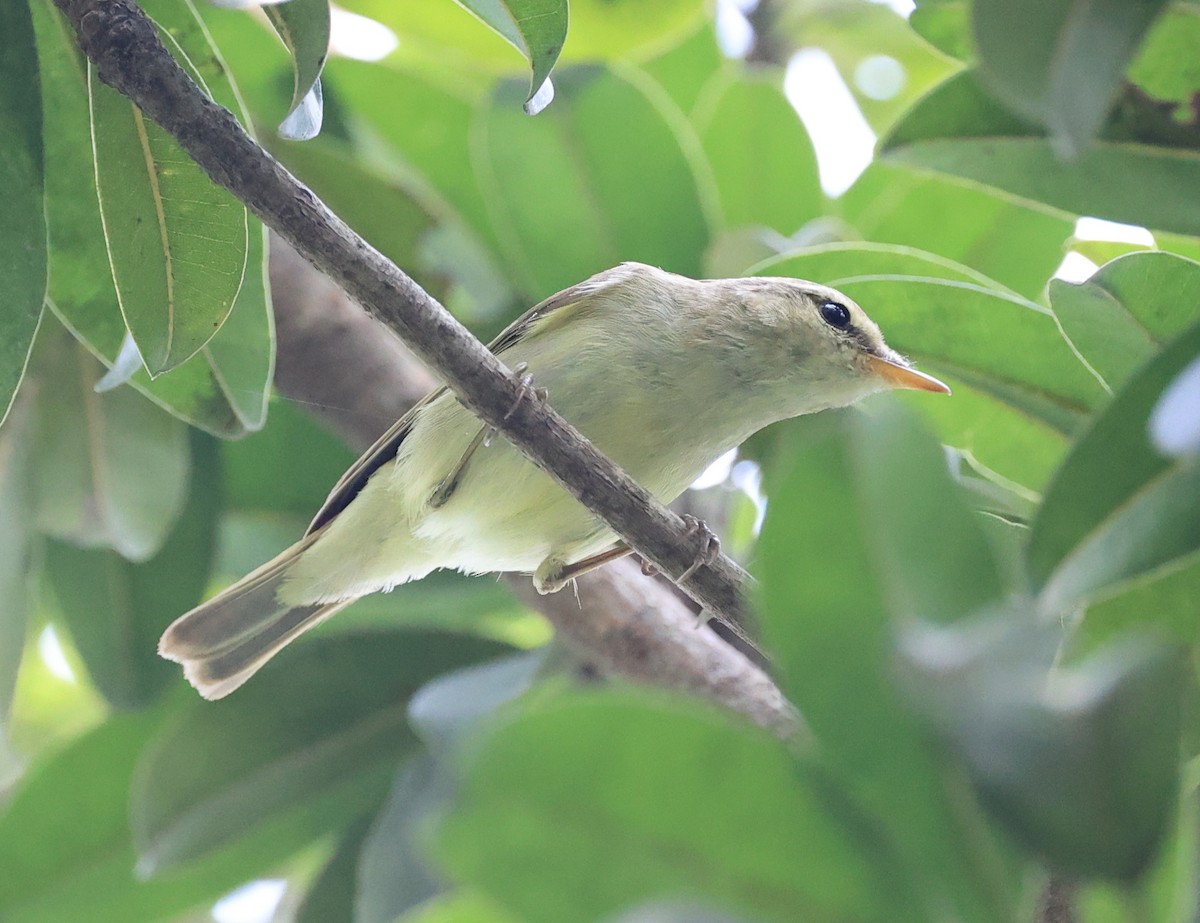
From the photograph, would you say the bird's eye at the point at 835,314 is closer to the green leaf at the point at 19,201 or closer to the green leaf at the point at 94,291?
the green leaf at the point at 94,291

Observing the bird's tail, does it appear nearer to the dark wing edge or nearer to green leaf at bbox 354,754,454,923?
the dark wing edge

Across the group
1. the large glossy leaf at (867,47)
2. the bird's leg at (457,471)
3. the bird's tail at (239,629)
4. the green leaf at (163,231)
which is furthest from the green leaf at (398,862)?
the large glossy leaf at (867,47)

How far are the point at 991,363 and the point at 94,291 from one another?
65.3 inches

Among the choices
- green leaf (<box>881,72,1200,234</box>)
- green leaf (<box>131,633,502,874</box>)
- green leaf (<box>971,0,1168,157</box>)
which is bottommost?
green leaf (<box>131,633,502,874</box>)

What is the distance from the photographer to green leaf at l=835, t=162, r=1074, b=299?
132 inches

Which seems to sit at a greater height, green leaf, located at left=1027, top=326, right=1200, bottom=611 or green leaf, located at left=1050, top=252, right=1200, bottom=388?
green leaf, located at left=1027, top=326, right=1200, bottom=611

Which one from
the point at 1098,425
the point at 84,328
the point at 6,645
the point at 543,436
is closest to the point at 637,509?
the point at 543,436

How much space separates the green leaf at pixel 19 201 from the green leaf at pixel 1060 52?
1429mm

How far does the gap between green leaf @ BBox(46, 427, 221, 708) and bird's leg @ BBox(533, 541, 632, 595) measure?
90 cm

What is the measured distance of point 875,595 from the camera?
105 centimetres

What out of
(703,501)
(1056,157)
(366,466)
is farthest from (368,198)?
(1056,157)

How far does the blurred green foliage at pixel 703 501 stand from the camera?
0.99 meters

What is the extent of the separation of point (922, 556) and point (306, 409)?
2426 millimetres

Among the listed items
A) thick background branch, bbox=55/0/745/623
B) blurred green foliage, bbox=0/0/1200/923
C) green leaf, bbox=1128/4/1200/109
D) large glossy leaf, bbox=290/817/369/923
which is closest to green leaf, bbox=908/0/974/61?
blurred green foliage, bbox=0/0/1200/923
